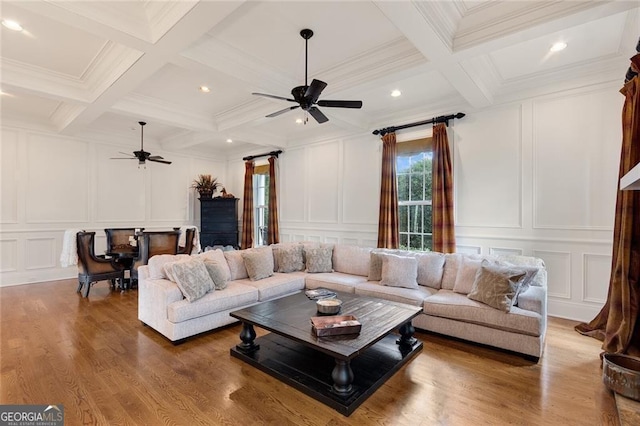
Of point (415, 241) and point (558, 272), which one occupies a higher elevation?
point (415, 241)

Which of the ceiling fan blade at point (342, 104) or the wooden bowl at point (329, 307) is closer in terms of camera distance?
the wooden bowl at point (329, 307)

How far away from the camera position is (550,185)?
392cm

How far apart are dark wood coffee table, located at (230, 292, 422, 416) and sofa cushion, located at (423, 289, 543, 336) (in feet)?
1.50

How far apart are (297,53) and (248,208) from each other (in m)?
5.24

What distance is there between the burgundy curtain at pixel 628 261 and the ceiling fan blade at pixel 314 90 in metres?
2.74

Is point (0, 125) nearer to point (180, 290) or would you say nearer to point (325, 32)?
point (180, 290)

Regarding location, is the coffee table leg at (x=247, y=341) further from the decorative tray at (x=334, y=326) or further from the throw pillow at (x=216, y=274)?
the throw pillow at (x=216, y=274)

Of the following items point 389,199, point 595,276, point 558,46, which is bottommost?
point 595,276

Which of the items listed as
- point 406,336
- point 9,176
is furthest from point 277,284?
point 9,176

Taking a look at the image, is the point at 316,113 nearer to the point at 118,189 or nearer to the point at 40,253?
the point at 118,189

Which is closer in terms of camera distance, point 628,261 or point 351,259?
point 628,261

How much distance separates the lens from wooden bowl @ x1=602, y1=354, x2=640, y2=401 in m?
2.08

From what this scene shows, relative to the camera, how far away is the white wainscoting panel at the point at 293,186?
6.91 meters

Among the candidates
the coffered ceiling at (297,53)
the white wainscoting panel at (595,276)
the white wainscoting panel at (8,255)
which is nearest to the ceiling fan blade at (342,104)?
the coffered ceiling at (297,53)
